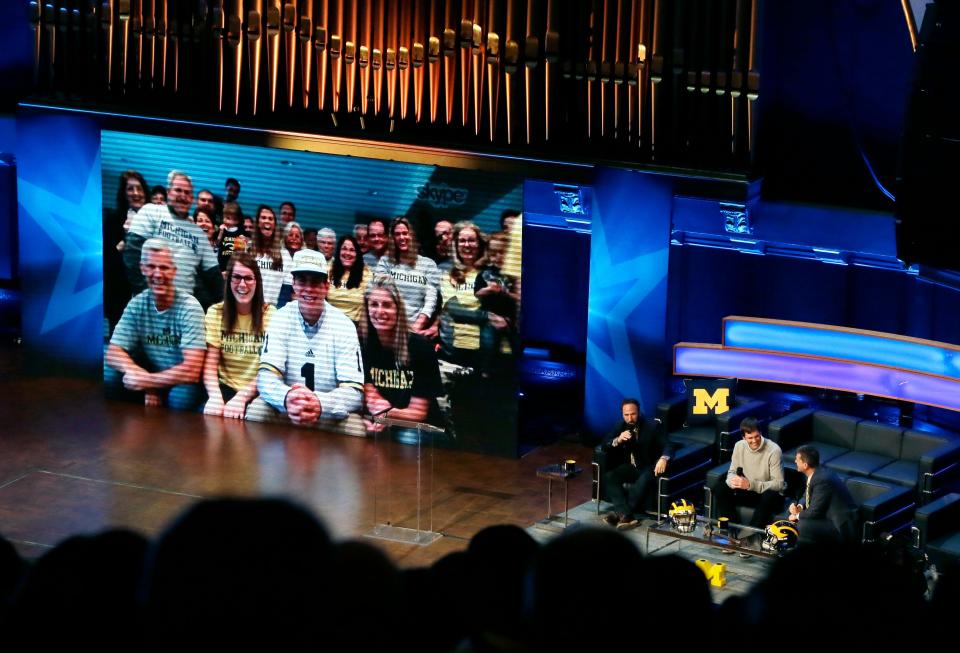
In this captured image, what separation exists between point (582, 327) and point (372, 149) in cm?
300

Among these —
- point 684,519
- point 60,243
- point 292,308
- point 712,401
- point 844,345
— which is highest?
point 60,243

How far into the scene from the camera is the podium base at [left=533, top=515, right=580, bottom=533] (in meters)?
10.4

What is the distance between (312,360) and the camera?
12516 mm

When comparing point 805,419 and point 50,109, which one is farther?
point 50,109

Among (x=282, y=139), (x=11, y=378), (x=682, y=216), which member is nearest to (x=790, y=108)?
(x=682, y=216)

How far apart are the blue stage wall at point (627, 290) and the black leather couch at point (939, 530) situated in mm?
2966

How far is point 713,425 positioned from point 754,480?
4.51 feet

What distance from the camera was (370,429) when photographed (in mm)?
12492

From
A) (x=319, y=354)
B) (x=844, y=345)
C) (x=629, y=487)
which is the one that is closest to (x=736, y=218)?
(x=844, y=345)

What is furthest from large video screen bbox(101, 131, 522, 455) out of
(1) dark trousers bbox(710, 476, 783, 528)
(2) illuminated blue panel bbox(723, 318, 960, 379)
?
(1) dark trousers bbox(710, 476, 783, 528)

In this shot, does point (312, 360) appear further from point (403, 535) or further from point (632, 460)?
point (632, 460)

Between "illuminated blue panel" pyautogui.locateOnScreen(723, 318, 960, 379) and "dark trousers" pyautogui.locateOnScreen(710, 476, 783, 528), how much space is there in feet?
6.14

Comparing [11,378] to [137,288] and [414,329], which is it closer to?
[137,288]

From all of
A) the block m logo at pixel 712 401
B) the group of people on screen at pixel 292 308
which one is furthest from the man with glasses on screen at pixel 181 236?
the block m logo at pixel 712 401
